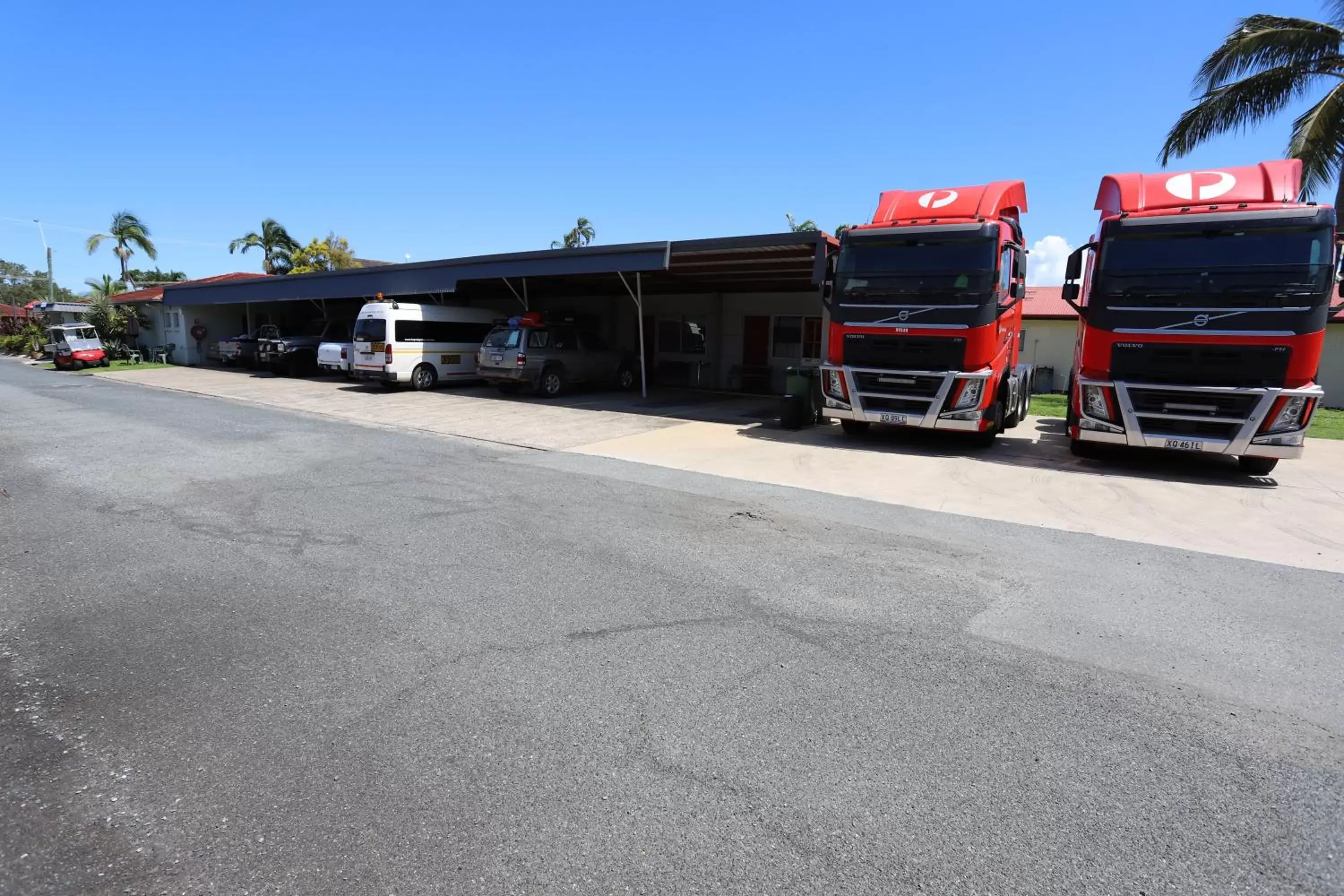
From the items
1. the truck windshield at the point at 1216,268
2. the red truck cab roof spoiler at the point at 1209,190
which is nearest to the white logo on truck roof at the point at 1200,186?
the red truck cab roof spoiler at the point at 1209,190

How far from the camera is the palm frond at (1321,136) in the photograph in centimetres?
1569

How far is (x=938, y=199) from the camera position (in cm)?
1109

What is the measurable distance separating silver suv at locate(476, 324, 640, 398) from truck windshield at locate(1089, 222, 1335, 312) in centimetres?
1264

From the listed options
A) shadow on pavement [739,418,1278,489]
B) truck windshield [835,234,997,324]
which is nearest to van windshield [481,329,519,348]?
shadow on pavement [739,418,1278,489]

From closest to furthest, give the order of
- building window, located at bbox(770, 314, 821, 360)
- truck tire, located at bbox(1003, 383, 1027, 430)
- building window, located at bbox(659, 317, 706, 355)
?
truck tire, located at bbox(1003, 383, 1027, 430)
building window, located at bbox(770, 314, 821, 360)
building window, located at bbox(659, 317, 706, 355)

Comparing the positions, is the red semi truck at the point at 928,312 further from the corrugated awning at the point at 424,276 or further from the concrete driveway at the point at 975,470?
the corrugated awning at the point at 424,276

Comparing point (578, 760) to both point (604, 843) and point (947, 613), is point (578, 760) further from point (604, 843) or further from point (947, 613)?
point (947, 613)

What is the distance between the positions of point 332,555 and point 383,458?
4.54 metres

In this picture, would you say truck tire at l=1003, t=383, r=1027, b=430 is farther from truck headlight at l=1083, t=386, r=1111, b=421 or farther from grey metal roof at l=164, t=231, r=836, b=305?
grey metal roof at l=164, t=231, r=836, b=305

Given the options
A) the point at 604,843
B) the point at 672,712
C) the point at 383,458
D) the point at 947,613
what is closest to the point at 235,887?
the point at 604,843

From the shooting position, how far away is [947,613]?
4.48 meters

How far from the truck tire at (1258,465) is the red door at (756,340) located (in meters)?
13.1

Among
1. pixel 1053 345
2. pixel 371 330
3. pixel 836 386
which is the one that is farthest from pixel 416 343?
pixel 1053 345

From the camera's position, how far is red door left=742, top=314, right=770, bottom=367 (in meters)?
21.4
